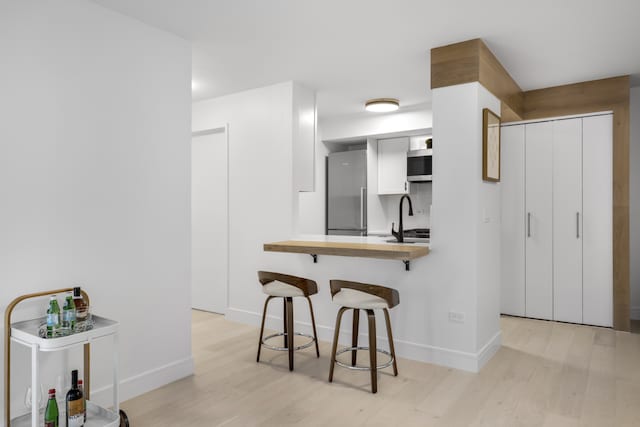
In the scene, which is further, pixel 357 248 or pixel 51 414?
pixel 357 248

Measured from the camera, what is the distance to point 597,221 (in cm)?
427

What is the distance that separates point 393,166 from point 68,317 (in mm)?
4471

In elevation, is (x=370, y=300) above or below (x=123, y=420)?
above

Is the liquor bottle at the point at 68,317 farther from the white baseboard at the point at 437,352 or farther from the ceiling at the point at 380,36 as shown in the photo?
the white baseboard at the point at 437,352

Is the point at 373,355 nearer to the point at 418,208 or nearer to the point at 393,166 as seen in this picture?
the point at 418,208

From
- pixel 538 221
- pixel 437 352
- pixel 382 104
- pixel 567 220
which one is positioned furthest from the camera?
pixel 382 104

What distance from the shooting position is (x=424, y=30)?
3.02 metres

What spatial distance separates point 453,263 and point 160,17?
2.68m

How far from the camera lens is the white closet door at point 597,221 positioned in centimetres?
422

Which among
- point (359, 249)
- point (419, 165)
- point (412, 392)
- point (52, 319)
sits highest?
point (419, 165)

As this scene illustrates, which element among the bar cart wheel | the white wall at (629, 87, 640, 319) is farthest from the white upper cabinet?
the white wall at (629, 87, 640, 319)

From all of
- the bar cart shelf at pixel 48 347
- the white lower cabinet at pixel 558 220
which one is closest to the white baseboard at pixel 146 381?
the bar cart shelf at pixel 48 347

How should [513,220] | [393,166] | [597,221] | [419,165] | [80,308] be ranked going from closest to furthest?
[80,308] < [597,221] < [513,220] < [419,165] < [393,166]

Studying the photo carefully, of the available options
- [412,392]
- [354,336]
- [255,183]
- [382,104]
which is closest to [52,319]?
[354,336]
